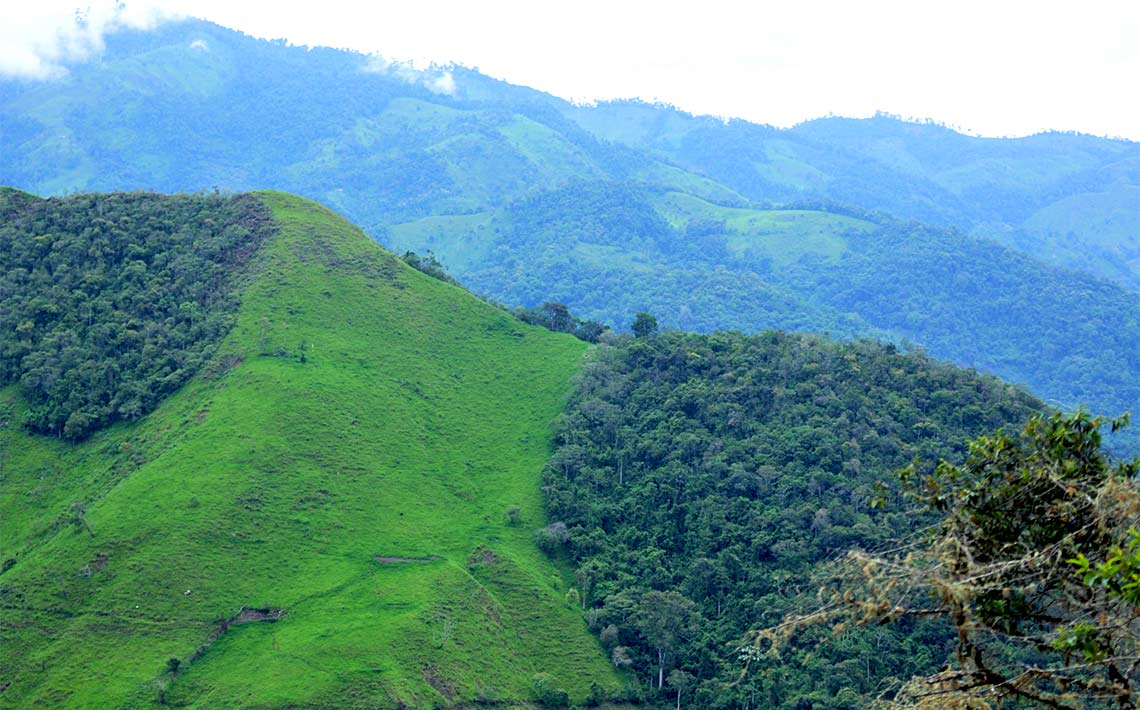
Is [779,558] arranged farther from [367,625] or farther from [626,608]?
[367,625]

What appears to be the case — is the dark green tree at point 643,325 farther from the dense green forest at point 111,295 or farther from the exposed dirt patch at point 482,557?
the dense green forest at point 111,295

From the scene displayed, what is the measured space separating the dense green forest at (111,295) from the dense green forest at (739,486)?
3243 centimetres

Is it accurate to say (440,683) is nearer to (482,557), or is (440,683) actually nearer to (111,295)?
(482,557)

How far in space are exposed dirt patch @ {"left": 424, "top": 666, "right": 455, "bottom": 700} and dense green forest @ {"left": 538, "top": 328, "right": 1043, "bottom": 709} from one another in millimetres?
12173

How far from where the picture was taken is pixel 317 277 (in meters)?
92.9

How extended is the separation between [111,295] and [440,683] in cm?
4894

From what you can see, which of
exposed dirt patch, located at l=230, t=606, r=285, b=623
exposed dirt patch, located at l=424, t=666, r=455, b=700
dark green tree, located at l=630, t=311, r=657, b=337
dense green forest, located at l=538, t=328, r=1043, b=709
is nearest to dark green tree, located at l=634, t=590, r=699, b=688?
dense green forest, located at l=538, t=328, r=1043, b=709

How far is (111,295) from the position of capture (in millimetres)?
86938

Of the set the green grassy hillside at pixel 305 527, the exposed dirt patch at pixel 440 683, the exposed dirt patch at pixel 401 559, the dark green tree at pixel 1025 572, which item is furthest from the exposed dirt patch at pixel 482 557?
the dark green tree at pixel 1025 572

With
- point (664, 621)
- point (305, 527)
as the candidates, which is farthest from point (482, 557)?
point (664, 621)

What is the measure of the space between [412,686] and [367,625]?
17.8ft

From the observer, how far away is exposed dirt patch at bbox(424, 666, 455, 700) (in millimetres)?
57719

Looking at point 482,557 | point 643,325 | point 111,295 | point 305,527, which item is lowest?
point 482,557

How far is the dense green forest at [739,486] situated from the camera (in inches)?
2539
